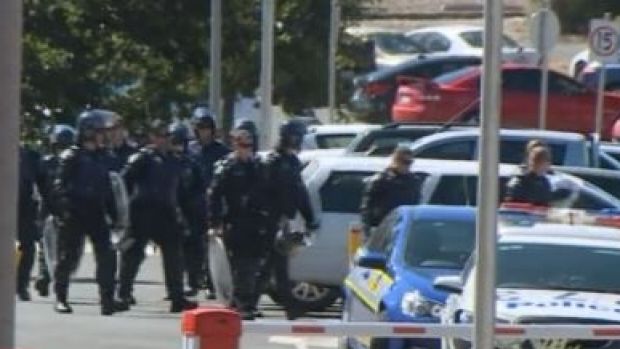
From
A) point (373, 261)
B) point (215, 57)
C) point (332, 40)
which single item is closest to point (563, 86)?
point (332, 40)

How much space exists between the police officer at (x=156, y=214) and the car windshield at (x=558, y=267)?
6212mm

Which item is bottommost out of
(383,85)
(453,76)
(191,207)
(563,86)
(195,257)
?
(195,257)

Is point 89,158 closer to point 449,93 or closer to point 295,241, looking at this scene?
point 295,241

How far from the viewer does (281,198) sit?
67.1ft

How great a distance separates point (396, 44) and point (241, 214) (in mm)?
34782

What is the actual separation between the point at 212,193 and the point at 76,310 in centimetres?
186

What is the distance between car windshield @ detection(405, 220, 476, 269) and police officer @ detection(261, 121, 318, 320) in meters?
3.56

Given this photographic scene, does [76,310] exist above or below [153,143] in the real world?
below

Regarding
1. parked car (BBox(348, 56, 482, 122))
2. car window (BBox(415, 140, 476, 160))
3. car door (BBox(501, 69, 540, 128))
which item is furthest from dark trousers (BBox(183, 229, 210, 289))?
parked car (BBox(348, 56, 482, 122))

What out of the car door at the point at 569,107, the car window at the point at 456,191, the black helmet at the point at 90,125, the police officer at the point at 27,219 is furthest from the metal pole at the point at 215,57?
the black helmet at the point at 90,125

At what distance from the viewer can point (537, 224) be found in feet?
51.6

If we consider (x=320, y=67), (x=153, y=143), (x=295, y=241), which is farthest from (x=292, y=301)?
(x=320, y=67)

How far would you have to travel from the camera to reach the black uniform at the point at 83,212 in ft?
66.6

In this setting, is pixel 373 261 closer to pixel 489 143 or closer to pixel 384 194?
pixel 384 194
